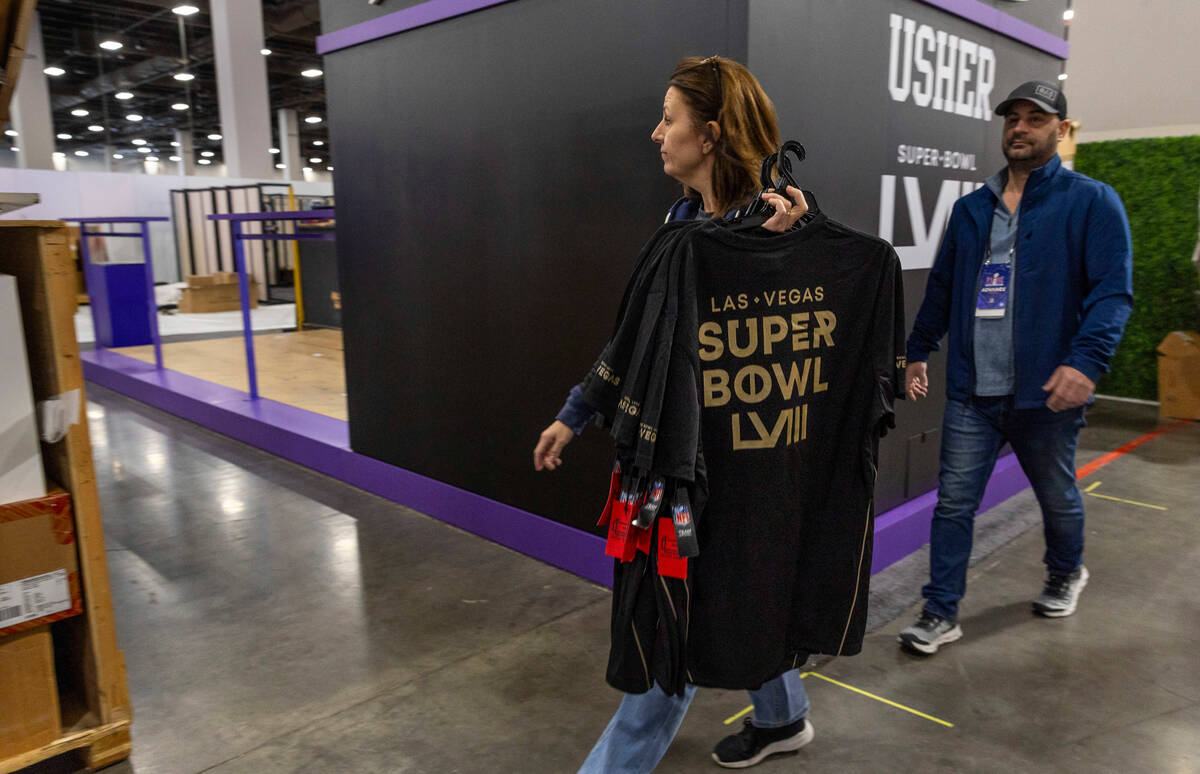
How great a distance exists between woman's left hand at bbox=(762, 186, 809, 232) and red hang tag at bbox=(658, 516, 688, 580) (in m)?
0.50

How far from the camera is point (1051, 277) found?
2.22 meters

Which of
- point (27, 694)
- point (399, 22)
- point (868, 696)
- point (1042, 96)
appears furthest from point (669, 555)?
point (399, 22)

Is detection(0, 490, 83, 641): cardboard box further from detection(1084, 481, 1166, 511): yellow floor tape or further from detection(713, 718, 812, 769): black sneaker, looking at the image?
detection(1084, 481, 1166, 511): yellow floor tape

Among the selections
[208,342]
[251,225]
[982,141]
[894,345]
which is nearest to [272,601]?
[894,345]

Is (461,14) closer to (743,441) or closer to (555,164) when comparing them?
(555,164)

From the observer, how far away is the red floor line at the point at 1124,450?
4.12 metres

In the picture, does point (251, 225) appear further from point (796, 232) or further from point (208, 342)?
point (796, 232)

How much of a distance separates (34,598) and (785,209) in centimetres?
181

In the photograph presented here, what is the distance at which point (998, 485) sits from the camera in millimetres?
3645

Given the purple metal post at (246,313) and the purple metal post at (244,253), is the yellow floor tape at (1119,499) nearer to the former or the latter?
the purple metal post at (244,253)

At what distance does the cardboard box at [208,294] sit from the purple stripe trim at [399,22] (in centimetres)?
913

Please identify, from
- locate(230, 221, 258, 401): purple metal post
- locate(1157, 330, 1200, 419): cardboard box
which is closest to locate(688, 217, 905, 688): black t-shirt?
locate(230, 221, 258, 401): purple metal post

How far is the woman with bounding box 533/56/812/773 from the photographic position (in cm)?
134

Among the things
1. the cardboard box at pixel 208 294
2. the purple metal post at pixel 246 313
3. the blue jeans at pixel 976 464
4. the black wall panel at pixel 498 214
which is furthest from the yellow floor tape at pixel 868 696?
the cardboard box at pixel 208 294
